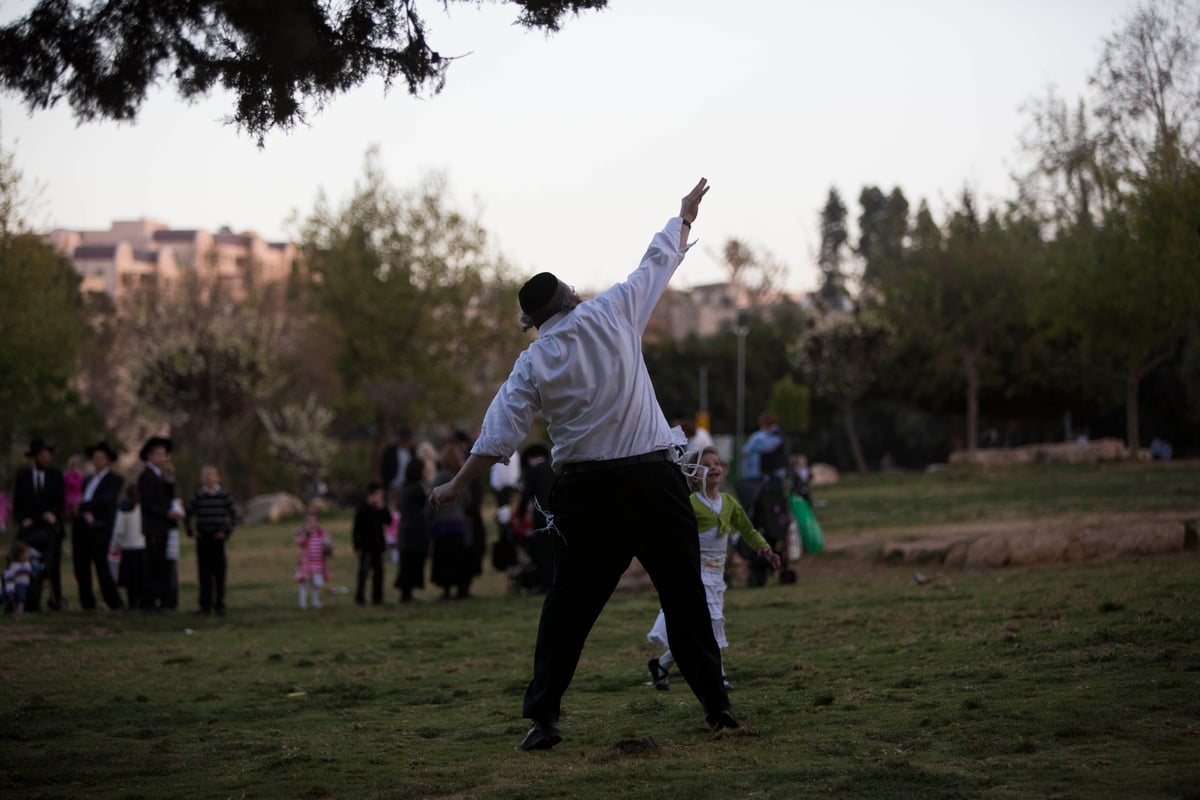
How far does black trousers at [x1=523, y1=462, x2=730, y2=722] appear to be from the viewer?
20.2 ft

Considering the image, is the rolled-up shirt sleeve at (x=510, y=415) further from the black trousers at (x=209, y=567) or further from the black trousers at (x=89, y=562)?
the black trousers at (x=89, y=562)

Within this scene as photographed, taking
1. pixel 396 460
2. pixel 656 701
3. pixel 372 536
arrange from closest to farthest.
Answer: pixel 656 701 → pixel 372 536 → pixel 396 460

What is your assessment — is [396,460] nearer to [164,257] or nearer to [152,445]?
[152,445]

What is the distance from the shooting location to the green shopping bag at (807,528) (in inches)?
698

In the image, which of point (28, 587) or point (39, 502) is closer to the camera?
point (28, 587)

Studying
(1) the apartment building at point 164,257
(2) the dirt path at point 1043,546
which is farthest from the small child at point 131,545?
(1) the apartment building at point 164,257

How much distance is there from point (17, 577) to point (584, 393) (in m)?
12.3

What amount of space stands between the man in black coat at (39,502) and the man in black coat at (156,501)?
1264 millimetres

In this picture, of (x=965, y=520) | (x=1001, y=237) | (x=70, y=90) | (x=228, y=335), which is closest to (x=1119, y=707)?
(x=70, y=90)

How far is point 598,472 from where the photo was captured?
6.15 meters

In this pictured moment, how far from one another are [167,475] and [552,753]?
11.3 meters

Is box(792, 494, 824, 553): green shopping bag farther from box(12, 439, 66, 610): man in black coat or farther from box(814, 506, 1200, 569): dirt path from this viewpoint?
box(12, 439, 66, 610): man in black coat

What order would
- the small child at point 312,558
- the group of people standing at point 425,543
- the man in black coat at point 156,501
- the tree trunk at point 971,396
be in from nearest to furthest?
the man in black coat at point 156,501, the group of people standing at point 425,543, the small child at point 312,558, the tree trunk at point 971,396

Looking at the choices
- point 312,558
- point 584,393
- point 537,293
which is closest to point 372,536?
point 312,558
